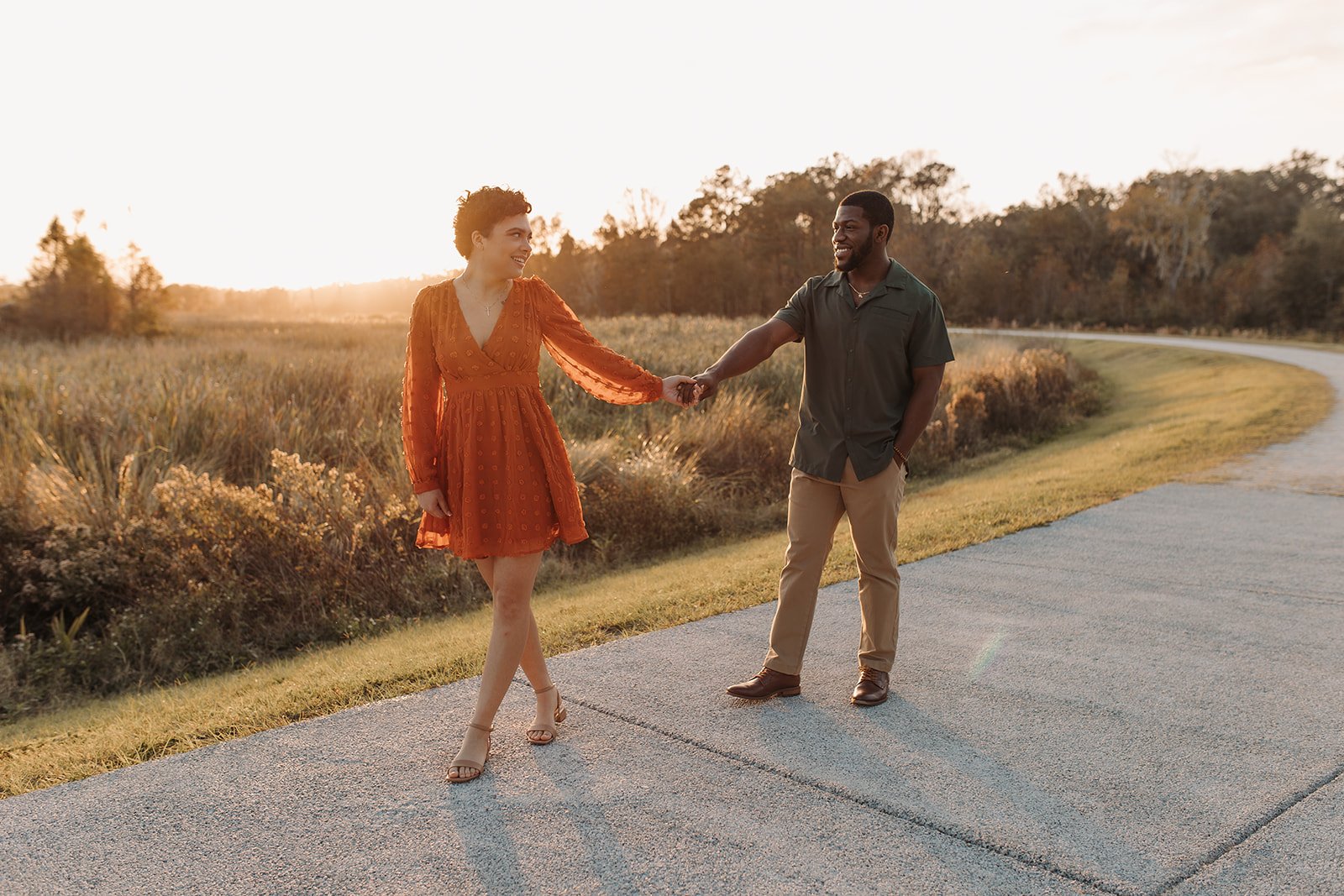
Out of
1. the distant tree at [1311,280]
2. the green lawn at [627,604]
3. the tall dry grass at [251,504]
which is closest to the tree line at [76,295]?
the tall dry grass at [251,504]

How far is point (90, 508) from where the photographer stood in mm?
8531

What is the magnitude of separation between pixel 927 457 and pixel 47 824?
13337 mm

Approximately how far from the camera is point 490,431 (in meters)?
4.04

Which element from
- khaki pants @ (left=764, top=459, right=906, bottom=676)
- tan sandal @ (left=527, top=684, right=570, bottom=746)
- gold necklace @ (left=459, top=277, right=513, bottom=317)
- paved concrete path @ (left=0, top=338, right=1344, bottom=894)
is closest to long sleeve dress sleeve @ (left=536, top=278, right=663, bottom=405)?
gold necklace @ (left=459, top=277, right=513, bottom=317)

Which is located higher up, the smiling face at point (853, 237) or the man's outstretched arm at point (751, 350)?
the smiling face at point (853, 237)

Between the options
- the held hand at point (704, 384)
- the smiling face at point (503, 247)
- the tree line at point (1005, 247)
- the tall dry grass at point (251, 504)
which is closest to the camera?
the smiling face at point (503, 247)

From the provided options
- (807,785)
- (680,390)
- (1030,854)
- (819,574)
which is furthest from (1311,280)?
(1030,854)

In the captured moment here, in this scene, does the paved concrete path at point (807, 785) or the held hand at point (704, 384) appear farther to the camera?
the held hand at point (704, 384)

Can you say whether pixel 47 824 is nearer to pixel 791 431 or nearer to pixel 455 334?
pixel 455 334

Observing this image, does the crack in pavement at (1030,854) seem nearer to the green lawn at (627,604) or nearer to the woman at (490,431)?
the woman at (490,431)

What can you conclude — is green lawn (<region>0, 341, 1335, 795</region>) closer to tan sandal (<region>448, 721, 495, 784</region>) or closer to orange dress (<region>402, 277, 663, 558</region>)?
tan sandal (<region>448, 721, 495, 784</region>)

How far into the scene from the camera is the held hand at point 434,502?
4.06 metres

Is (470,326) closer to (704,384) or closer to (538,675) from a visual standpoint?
(704,384)

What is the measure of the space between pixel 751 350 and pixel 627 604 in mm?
2540
